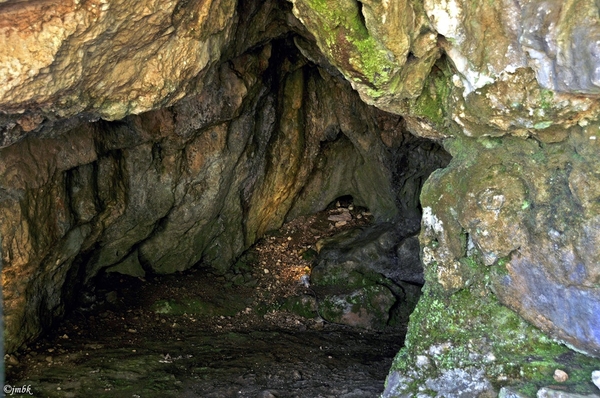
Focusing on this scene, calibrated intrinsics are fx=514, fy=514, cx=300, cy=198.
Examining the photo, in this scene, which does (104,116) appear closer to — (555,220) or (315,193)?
(555,220)

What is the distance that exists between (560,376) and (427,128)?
232 cm

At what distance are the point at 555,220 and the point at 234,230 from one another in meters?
6.73

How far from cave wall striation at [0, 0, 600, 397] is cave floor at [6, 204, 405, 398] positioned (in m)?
0.75

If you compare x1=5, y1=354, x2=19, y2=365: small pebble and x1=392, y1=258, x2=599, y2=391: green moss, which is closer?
x1=392, y1=258, x2=599, y2=391: green moss

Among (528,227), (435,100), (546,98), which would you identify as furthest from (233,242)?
(546,98)

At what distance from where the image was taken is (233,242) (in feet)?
32.1

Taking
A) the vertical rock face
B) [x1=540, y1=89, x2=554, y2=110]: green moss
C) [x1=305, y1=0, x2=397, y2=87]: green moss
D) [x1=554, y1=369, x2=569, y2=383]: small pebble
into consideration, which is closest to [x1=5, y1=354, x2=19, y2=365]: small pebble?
the vertical rock face

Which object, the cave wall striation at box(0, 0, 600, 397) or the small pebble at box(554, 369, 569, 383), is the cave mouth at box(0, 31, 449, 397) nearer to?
the cave wall striation at box(0, 0, 600, 397)

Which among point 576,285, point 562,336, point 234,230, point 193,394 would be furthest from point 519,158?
point 234,230

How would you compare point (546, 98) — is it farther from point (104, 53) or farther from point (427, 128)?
point (104, 53)

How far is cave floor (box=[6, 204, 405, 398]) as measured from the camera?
580 centimetres

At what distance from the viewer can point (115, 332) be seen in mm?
7316

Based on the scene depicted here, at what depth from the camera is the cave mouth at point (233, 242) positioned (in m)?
6.20

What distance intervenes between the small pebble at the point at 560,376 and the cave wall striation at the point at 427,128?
0.07 meters
